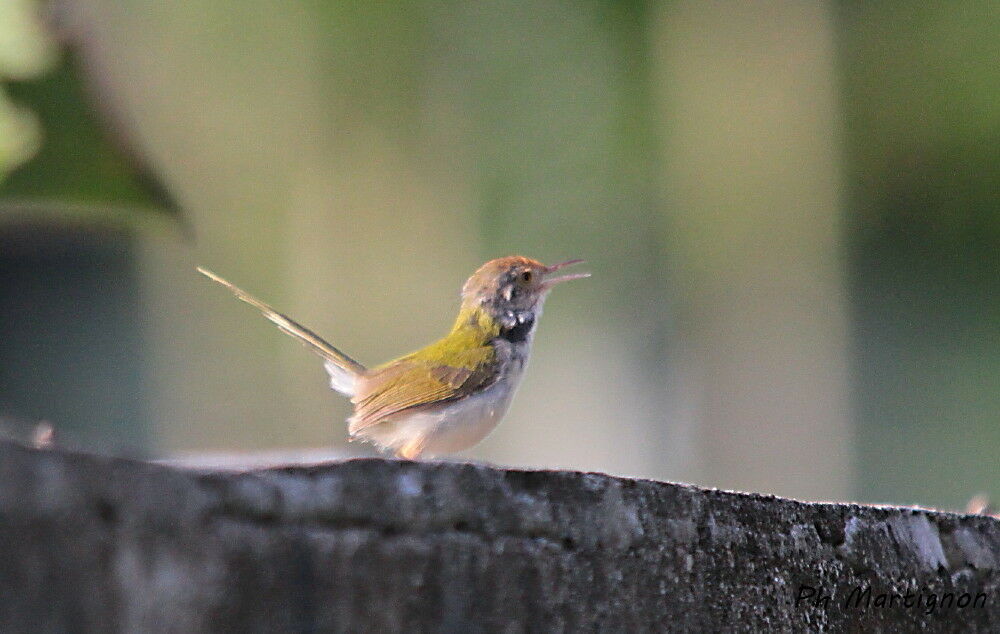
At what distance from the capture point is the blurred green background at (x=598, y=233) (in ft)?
36.4

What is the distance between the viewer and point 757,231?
11.9m

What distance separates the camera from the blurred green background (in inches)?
436

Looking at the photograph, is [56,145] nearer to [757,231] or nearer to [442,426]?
[442,426]

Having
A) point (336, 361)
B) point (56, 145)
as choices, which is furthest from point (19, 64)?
point (336, 361)

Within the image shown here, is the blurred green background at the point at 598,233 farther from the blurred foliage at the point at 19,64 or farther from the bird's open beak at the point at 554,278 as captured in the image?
the blurred foliage at the point at 19,64

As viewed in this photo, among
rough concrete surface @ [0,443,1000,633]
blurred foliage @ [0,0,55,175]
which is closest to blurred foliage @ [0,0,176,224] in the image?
blurred foliage @ [0,0,55,175]

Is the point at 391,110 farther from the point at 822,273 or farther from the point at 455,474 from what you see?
the point at 455,474

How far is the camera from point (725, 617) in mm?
1523

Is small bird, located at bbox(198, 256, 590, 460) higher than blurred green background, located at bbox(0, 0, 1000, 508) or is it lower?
lower

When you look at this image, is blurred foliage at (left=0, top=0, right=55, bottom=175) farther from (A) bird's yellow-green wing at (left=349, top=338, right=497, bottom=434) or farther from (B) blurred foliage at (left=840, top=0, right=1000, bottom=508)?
(B) blurred foliage at (left=840, top=0, right=1000, bottom=508)

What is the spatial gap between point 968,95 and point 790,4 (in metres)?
2.08

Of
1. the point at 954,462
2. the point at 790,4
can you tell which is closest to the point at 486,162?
the point at 790,4

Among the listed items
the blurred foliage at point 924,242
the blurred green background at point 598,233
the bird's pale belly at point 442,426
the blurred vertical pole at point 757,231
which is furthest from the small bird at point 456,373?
the blurred vertical pole at point 757,231
